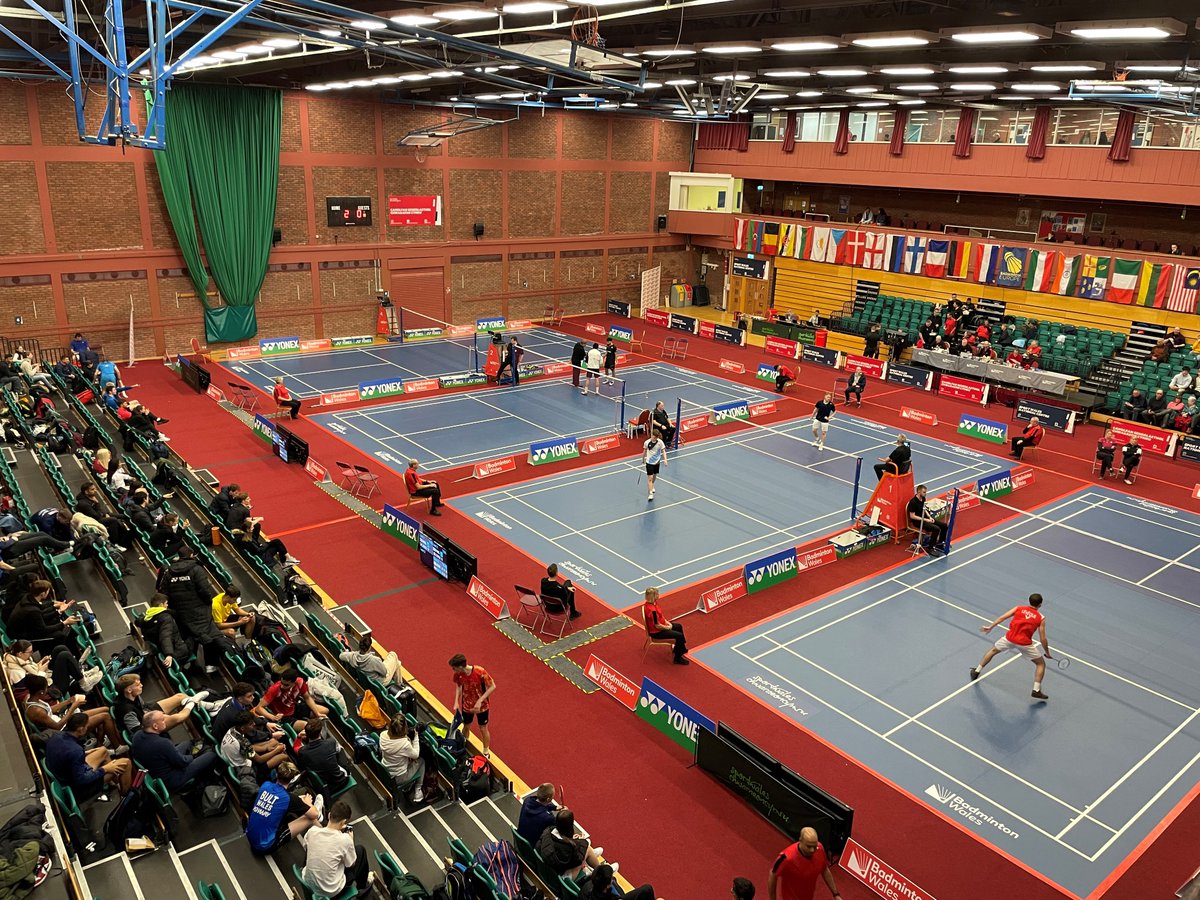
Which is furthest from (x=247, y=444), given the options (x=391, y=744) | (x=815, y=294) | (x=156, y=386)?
(x=815, y=294)

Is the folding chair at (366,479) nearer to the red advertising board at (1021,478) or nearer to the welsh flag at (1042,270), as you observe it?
the red advertising board at (1021,478)

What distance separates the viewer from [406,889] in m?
8.48

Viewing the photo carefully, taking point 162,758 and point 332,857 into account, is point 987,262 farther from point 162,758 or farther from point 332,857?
point 162,758

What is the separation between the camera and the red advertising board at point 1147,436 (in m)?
29.3

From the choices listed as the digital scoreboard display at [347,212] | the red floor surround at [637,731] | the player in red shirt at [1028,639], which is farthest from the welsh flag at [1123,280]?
the digital scoreboard display at [347,212]

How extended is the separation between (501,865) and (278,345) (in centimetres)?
3210

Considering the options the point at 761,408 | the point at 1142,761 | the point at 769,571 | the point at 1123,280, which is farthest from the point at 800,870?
the point at 1123,280

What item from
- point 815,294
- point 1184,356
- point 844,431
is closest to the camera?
point 844,431

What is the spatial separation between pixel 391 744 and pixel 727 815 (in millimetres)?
4615

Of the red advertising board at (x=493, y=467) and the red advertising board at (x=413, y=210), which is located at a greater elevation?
the red advertising board at (x=413, y=210)

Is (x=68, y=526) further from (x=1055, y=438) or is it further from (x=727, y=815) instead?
(x=1055, y=438)

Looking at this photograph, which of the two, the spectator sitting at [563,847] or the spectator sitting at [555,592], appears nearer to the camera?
the spectator sitting at [563,847]

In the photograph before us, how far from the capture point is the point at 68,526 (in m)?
15.5

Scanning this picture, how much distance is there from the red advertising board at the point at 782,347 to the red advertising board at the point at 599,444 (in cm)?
1630
